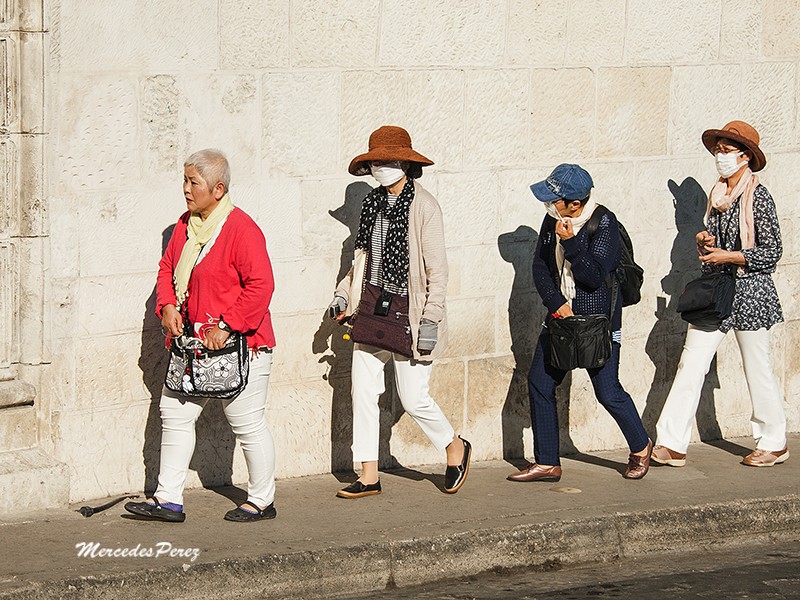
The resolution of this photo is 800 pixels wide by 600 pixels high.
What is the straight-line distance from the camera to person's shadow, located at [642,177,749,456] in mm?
9594

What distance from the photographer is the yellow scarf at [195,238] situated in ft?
24.0

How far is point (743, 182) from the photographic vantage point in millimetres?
8766

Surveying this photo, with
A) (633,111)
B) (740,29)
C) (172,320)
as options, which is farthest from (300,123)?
(740,29)

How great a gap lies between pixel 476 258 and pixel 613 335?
36.2 inches

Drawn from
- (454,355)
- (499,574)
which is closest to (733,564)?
(499,574)

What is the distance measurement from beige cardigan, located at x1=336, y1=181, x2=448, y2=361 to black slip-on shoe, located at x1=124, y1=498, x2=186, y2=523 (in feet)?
4.62

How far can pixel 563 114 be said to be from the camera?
9094 mm

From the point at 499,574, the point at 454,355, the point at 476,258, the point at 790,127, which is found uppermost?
the point at 790,127

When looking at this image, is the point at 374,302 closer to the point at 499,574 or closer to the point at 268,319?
the point at 268,319

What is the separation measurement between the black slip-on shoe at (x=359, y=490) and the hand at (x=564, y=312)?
1.28 metres

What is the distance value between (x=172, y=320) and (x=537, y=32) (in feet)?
9.49

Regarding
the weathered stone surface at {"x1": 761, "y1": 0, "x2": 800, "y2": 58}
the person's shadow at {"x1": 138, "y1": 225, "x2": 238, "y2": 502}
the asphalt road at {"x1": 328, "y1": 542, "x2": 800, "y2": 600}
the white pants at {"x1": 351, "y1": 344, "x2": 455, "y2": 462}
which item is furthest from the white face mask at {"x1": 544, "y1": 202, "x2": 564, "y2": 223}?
the weathered stone surface at {"x1": 761, "y1": 0, "x2": 800, "y2": 58}

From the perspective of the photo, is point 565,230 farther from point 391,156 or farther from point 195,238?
point 195,238

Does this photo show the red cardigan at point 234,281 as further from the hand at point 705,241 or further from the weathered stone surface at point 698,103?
the weathered stone surface at point 698,103
